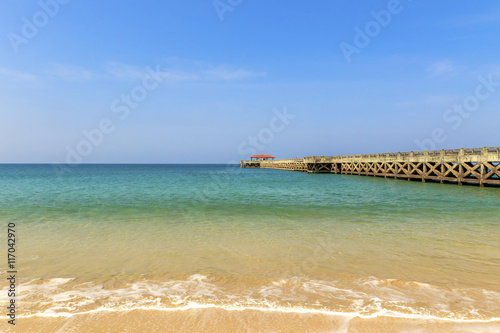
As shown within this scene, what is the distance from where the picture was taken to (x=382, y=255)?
695 cm

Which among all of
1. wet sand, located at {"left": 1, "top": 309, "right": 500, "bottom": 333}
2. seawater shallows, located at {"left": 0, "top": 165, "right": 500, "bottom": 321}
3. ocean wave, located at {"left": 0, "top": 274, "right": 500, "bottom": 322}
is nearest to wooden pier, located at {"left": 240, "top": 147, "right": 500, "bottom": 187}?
seawater shallows, located at {"left": 0, "top": 165, "right": 500, "bottom": 321}

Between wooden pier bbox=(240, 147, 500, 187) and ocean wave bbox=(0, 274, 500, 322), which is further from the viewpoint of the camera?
wooden pier bbox=(240, 147, 500, 187)

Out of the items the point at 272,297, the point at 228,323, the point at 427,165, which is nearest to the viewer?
Result: the point at 228,323

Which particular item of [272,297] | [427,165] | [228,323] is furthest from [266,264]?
[427,165]

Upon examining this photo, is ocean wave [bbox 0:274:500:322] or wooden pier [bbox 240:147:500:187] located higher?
wooden pier [bbox 240:147:500:187]

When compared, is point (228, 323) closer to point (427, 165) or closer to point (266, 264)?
point (266, 264)

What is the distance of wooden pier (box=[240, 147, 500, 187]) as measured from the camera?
24422 mm

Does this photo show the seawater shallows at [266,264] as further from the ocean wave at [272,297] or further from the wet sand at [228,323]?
the wet sand at [228,323]

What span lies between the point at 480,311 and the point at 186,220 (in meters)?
9.57

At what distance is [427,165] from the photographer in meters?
31.4

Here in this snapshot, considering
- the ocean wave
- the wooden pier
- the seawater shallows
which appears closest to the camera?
the ocean wave

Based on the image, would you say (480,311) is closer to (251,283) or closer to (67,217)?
(251,283)

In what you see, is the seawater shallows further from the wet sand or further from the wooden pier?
the wooden pier

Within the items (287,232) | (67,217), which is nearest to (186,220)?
(287,232)
